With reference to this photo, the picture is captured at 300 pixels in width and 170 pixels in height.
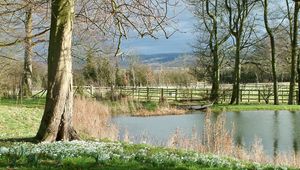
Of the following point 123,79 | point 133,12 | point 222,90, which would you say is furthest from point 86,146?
point 123,79

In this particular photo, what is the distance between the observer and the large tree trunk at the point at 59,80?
1197 cm

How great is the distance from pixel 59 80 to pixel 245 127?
1573 centimetres

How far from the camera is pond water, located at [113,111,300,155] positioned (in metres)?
19.9

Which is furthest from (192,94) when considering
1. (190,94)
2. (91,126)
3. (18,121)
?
(91,126)

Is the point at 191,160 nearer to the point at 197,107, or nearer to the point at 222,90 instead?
the point at 197,107

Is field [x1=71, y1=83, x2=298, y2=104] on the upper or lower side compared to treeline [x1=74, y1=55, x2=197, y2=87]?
lower

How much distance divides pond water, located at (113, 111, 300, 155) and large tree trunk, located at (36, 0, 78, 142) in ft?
22.5

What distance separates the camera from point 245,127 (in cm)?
2573

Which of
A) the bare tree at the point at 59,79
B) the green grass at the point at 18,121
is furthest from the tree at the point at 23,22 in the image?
the green grass at the point at 18,121

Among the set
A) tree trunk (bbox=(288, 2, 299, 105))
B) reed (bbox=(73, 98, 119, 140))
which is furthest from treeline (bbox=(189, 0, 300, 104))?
reed (bbox=(73, 98, 119, 140))

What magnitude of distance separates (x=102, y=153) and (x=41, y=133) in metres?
3.26

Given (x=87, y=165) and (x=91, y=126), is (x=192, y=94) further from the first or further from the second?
(x=87, y=165)

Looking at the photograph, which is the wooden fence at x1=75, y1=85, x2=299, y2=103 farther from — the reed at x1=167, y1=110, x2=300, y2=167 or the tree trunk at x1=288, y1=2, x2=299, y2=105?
the reed at x1=167, y1=110, x2=300, y2=167

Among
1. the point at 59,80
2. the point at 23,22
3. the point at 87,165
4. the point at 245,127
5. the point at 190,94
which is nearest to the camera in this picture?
the point at 87,165
